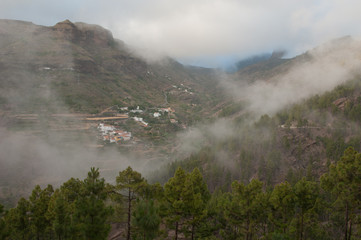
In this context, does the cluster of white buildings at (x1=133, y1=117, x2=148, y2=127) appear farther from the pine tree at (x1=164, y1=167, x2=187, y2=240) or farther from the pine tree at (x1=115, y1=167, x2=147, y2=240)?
the pine tree at (x1=164, y1=167, x2=187, y2=240)

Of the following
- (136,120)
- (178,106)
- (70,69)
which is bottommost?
(136,120)

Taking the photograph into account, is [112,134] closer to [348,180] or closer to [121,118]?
[121,118]

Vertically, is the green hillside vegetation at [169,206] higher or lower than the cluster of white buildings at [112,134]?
lower

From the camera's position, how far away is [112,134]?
91.4 metres

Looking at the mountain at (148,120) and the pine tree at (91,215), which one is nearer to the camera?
the pine tree at (91,215)

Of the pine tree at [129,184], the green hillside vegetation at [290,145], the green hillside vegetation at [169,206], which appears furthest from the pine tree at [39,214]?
the green hillside vegetation at [290,145]

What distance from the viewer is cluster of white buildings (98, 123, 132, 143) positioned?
291 feet

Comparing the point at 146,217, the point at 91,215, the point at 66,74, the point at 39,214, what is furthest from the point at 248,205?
the point at 66,74

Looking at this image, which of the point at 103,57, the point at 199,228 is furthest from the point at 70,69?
the point at 199,228

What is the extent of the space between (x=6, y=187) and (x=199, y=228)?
55.8 meters

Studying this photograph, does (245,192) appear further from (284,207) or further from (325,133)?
(325,133)

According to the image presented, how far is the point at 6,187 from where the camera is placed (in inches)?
2055

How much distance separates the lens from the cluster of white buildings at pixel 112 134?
88.6 metres

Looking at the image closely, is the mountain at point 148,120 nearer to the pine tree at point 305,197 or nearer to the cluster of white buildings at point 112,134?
the cluster of white buildings at point 112,134
